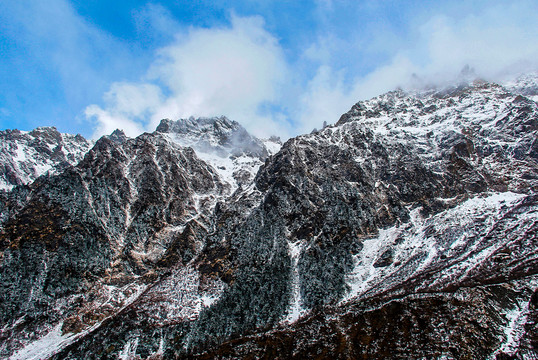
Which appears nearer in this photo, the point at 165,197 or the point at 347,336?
the point at 347,336

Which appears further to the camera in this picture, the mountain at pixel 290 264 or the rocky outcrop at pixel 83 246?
the rocky outcrop at pixel 83 246

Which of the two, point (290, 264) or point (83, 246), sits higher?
point (83, 246)

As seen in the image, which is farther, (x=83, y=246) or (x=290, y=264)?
(x=83, y=246)

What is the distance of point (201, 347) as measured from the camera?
394 ft

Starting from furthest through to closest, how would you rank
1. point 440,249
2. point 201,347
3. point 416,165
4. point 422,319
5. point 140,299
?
point 416,165
point 140,299
point 440,249
point 201,347
point 422,319

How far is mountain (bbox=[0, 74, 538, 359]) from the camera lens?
97188 mm

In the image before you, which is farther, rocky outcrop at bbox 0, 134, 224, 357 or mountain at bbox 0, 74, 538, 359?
rocky outcrop at bbox 0, 134, 224, 357

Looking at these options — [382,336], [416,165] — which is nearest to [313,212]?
[416,165]

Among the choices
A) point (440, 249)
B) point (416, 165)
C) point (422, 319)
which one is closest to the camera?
point (422, 319)

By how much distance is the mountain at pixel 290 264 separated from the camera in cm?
9719

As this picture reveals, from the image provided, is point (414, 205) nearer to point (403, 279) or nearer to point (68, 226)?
point (403, 279)

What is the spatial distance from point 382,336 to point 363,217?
76857 mm

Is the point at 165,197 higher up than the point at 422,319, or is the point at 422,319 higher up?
the point at 165,197

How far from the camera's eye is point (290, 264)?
14800cm
